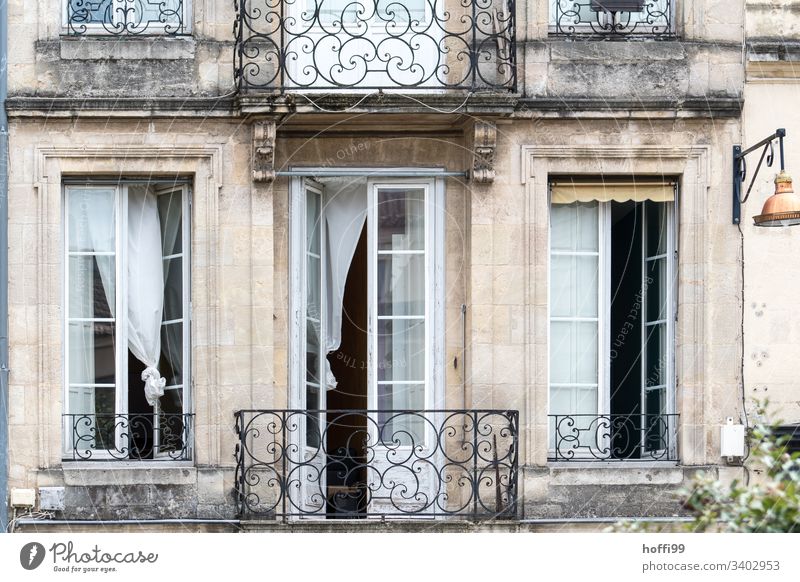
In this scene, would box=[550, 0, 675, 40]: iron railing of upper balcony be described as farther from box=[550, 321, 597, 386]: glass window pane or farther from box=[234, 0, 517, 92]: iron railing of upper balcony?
box=[550, 321, 597, 386]: glass window pane

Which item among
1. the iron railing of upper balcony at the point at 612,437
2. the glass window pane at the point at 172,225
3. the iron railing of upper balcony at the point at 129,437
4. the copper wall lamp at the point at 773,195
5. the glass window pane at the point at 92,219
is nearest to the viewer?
Result: the copper wall lamp at the point at 773,195

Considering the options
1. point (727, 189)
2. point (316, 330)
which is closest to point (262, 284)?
point (316, 330)

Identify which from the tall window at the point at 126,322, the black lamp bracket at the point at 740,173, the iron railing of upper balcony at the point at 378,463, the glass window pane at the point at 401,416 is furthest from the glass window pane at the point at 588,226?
the tall window at the point at 126,322

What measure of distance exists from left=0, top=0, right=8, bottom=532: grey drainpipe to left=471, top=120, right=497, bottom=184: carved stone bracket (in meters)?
3.54

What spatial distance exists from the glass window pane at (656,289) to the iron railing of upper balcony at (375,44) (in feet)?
5.97

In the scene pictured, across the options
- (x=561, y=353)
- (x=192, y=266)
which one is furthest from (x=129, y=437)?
(x=561, y=353)

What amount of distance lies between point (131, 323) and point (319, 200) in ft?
5.69

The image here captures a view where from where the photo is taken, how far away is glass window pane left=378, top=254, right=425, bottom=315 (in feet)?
43.4

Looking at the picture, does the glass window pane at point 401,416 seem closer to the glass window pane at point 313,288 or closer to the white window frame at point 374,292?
the white window frame at point 374,292

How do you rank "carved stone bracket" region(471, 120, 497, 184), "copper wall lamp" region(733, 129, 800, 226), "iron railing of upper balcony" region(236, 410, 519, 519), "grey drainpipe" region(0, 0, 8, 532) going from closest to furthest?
"copper wall lamp" region(733, 129, 800, 226) < "iron railing of upper balcony" region(236, 410, 519, 519) < "grey drainpipe" region(0, 0, 8, 532) < "carved stone bracket" region(471, 120, 497, 184)

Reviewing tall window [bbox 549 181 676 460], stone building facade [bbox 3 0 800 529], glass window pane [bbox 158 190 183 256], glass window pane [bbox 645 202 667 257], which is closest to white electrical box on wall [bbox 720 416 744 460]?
stone building facade [bbox 3 0 800 529]

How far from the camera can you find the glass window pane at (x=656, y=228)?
13.3m

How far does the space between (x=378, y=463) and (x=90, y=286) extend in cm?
260

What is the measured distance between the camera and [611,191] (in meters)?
13.2
